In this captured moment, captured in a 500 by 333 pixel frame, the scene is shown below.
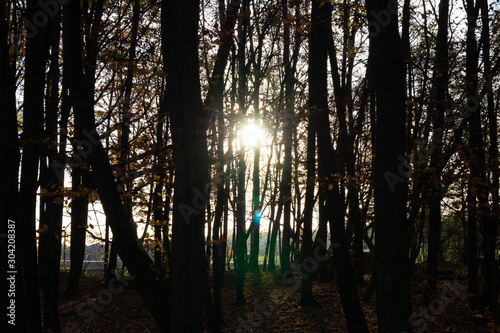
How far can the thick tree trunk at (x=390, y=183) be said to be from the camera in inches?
169

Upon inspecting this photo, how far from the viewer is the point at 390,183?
4277 millimetres

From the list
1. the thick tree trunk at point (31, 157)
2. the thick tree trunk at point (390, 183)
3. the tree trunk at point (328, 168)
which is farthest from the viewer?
the tree trunk at point (328, 168)

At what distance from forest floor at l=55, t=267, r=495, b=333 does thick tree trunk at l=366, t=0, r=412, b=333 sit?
4.89 m

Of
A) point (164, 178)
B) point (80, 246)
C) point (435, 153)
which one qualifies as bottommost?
point (80, 246)

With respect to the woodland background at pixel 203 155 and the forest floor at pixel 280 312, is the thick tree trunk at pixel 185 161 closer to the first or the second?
the woodland background at pixel 203 155

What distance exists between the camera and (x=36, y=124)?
5.94m

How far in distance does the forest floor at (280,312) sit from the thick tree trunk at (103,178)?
6.68 meters

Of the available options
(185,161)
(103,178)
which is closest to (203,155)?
(185,161)

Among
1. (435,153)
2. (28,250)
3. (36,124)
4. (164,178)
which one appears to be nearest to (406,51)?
(435,153)

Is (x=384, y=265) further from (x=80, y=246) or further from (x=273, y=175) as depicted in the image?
(x=273, y=175)

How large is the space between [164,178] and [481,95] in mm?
6681

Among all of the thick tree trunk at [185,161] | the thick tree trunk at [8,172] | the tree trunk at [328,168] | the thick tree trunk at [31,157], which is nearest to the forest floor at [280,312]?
the tree trunk at [328,168]

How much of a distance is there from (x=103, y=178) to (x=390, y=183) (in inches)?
128

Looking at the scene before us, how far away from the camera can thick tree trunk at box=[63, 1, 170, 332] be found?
4566 millimetres
